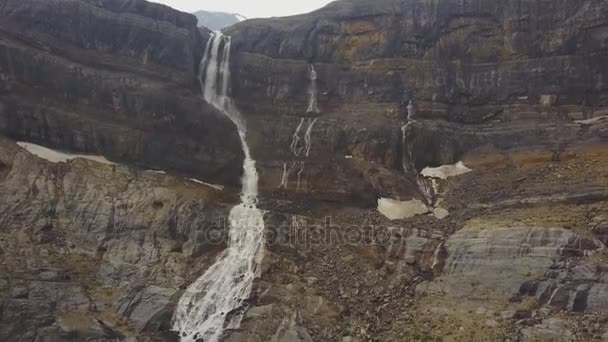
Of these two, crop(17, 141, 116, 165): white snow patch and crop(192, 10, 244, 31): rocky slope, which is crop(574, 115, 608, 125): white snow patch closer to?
crop(17, 141, 116, 165): white snow patch

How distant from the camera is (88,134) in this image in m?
33.5

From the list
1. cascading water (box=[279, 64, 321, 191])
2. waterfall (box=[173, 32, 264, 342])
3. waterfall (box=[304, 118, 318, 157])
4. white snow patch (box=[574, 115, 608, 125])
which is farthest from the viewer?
waterfall (box=[304, 118, 318, 157])

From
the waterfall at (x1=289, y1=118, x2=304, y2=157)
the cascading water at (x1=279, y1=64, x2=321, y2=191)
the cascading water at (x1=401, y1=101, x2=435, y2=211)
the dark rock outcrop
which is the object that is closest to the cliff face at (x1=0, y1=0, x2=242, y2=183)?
the dark rock outcrop

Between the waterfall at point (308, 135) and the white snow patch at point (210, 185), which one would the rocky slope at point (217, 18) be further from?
the white snow patch at point (210, 185)

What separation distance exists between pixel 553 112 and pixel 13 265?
1244 inches

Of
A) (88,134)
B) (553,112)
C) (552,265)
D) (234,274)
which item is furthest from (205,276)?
(553,112)

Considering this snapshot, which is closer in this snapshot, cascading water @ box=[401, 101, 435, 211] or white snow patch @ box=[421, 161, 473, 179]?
cascading water @ box=[401, 101, 435, 211]

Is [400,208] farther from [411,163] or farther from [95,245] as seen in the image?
[95,245]

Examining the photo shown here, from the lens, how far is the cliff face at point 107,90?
110 feet

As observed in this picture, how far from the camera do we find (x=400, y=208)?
105 feet

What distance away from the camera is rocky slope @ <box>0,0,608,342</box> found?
2378 centimetres

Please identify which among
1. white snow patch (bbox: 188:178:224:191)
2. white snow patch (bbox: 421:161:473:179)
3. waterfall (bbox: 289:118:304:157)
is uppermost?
waterfall (bbox: 289:118:304:157)

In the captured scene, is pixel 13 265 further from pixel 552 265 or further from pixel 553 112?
pixel 553 112

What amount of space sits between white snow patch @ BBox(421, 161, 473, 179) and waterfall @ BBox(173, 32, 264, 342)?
1075 centimetres
